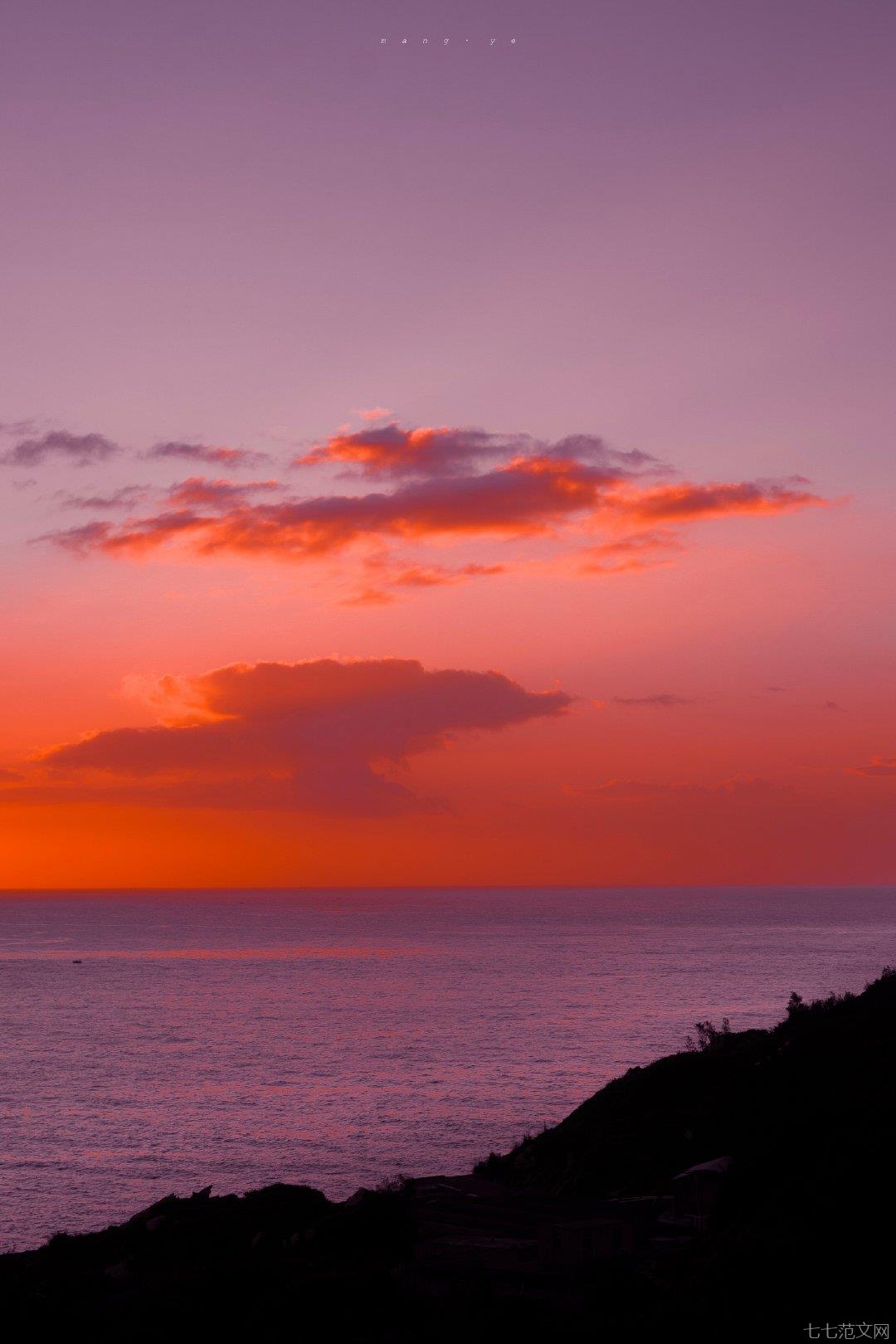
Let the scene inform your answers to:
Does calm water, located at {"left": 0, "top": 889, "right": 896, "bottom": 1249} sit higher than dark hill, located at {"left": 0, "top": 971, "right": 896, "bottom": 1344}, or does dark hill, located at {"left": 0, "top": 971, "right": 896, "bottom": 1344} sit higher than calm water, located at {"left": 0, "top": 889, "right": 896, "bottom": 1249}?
dark hill, located at {"left": 0, "top": 971, "right": 896, "bottom": 1344}

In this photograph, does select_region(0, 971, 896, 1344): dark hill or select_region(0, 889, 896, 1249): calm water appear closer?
select_region(0, 971, 896, 1344): dark hill

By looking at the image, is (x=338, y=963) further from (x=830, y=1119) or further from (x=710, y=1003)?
(x=830, y=1119)

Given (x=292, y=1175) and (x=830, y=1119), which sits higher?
(x=830, y=1119)

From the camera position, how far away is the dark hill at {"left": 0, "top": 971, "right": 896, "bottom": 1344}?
2575 cm

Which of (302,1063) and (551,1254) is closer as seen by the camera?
(551,1254)

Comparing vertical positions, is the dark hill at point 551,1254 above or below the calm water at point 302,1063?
above

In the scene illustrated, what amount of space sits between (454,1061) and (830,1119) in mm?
55389

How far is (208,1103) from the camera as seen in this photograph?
7981 cm

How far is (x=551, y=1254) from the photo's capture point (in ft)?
105

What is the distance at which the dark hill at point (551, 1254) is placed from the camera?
25750 mm

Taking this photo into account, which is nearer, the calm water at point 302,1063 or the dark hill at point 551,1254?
the dark hill at point 551,1254

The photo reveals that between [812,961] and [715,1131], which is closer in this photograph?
[715,1131]

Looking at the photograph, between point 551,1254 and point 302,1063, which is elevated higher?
point 551,1254

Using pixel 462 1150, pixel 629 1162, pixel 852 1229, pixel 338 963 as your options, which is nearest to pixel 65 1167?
pixel 462 1150
